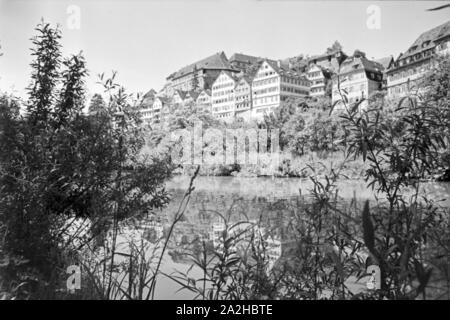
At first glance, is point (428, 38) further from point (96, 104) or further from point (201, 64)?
point (96, 104)

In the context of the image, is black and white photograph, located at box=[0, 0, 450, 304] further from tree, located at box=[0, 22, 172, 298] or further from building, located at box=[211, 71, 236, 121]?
building, located at box=[211, 71, 236, 121]

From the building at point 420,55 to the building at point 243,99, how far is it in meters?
1.77

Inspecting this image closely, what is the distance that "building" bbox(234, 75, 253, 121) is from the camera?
403cm

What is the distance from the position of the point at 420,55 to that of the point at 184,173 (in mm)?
1957

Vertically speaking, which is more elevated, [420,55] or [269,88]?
[269,88]

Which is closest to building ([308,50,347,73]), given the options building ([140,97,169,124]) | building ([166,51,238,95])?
building ([166,51,238,95])

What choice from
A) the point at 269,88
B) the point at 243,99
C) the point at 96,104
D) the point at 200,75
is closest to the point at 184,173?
the point at 96,104

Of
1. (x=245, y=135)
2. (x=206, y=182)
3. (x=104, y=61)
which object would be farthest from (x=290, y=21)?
(x=206, y=182)

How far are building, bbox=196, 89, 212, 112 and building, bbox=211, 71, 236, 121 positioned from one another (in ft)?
0.43

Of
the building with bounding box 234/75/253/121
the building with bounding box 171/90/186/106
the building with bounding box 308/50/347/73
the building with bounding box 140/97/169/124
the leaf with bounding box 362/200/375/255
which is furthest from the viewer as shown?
the building with bounding box 234/75/253/121

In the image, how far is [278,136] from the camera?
4.00 meters

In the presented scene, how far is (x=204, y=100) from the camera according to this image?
420 cm

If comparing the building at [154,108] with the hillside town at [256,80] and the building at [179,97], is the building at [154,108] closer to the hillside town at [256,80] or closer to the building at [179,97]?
the hillside town at [256,80]

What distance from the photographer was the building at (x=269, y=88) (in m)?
3.65
